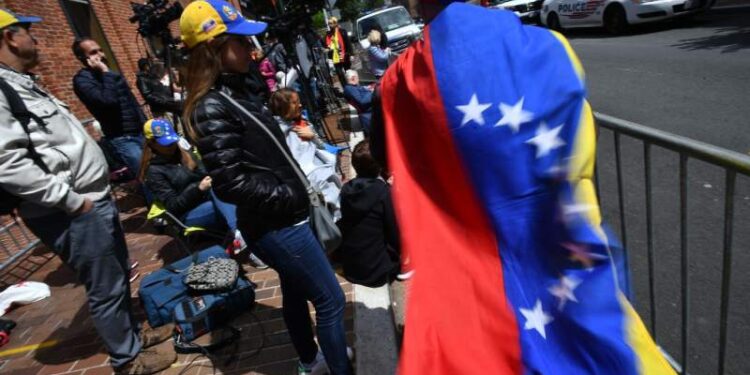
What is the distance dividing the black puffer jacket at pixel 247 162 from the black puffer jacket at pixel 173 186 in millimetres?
2364

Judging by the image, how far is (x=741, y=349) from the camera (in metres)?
2.29

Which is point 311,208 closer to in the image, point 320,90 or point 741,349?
point 741,349

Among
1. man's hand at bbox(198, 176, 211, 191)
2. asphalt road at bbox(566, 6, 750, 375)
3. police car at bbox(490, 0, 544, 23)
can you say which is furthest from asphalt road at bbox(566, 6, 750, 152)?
police car at bbox(490, 0, 544, 23)

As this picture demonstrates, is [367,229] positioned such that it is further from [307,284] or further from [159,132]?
[159,132]

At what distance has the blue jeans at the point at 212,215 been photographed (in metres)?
4.28

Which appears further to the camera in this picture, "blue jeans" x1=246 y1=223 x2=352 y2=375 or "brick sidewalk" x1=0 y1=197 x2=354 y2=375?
"brick sidewalk" x1=0 y1=197 x2=354 y2=375


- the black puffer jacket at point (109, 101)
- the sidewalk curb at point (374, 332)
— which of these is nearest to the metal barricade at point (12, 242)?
the black puffer jacket at point (109, 101)

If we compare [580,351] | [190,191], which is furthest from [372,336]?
[190,191]

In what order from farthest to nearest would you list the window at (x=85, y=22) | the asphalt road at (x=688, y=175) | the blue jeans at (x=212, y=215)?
1. the window at (x=85, y=22)
2. the blue jeans at (x=212, y=215)
3. the asphalt road at (x=688, y=175)

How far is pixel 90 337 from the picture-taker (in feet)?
12.0

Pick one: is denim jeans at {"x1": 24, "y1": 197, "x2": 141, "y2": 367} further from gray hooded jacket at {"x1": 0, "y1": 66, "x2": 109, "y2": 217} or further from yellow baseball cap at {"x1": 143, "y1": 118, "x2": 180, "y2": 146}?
yellow baseball cap at {"x1": 143, "y1": 118, "x2": 180, "y2": 146}

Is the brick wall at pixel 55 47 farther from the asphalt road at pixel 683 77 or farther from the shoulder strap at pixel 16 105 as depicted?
the asphalt road at pixel 683 77

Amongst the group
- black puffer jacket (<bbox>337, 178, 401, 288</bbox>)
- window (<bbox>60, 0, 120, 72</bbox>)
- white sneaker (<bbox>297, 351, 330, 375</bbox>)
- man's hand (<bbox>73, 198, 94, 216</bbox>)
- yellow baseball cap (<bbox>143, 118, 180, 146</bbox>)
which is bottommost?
white sneaker (<bbox>297, 351, 330, 375</bbox>)

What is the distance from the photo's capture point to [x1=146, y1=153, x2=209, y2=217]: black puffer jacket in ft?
13.9
